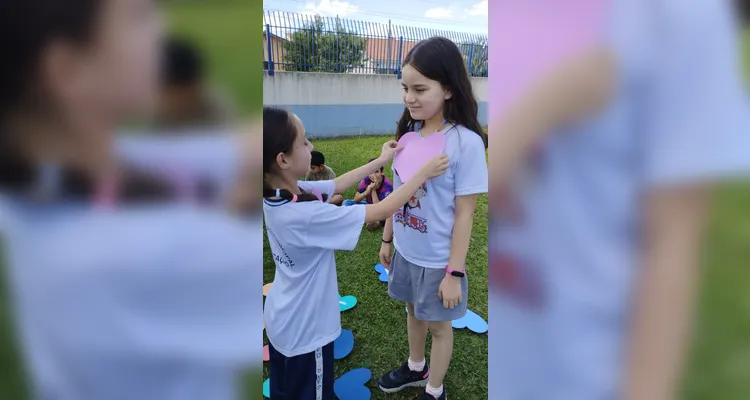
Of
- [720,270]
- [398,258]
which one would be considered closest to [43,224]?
[720,270]

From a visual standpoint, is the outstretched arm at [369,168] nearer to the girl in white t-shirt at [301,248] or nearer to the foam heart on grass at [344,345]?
the girl in white t-shirt at [301,248]

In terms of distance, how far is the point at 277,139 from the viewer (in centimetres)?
146

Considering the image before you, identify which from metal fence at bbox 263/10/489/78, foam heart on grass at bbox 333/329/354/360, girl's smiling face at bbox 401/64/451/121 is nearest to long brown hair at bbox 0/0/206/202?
girl's smiling face at bbox 401/64/451/121

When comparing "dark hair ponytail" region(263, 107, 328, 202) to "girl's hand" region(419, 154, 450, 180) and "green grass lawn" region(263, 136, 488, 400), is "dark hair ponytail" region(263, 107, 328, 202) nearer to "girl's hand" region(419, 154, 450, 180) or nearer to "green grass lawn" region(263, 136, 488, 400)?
"girl's hand" region(419, 154, 450, 180)

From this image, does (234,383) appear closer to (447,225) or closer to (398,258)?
(447,225)

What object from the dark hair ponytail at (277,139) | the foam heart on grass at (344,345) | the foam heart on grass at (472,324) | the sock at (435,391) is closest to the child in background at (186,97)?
the dark hair ponytail at (277,139)

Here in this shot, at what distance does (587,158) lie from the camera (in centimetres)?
47

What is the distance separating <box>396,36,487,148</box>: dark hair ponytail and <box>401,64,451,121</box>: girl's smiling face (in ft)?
0.07

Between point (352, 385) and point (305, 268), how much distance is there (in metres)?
1.09

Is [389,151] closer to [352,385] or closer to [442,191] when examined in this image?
[442,191]

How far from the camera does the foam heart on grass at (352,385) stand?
227cm

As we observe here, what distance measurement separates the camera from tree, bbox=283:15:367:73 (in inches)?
332

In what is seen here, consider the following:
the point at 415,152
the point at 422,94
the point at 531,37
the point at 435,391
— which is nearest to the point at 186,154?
the point at 531,37

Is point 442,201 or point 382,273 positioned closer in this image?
point 442,201
